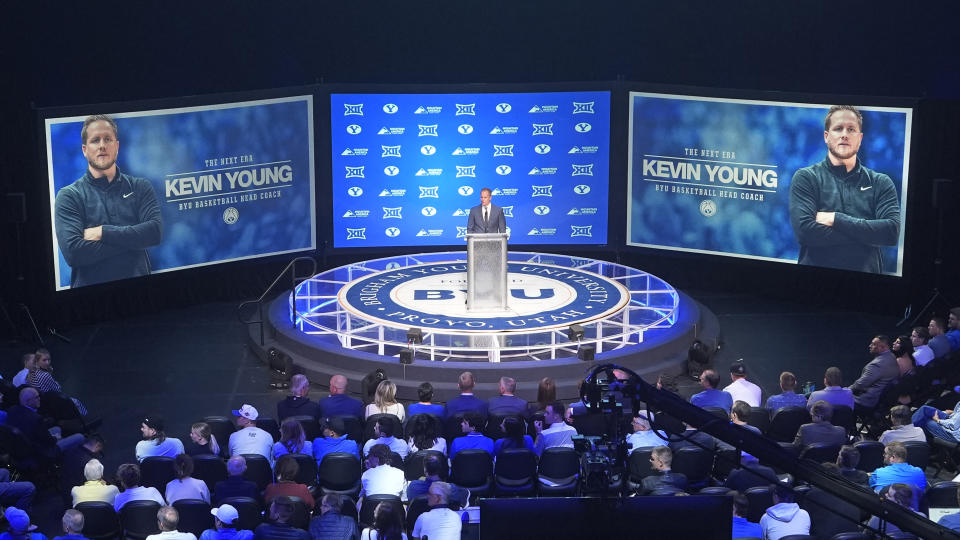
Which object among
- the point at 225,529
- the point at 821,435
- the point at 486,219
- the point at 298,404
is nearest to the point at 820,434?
the point at 821,435

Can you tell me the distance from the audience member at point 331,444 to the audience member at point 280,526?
211 cm

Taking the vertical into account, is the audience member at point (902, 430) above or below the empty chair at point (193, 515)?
above

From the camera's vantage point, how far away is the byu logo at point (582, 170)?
818 inches

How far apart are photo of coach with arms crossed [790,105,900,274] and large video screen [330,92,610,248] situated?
349 cm

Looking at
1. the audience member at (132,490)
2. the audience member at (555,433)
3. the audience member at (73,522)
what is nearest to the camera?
the audience member at (73,522)

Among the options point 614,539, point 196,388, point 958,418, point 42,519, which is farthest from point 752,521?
point 196,388

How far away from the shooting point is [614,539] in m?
4.86

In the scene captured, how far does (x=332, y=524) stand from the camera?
31.6ft

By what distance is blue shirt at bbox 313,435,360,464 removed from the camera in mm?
11781

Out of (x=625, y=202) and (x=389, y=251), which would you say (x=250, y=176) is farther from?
(x=625, y=202)

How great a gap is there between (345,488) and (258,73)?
10275 millimetres

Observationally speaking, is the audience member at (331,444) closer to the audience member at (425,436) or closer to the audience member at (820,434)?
the audience member at (425,436)

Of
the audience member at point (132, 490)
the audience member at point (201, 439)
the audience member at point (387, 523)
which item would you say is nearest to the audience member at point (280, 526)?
the audience member at point (387, 523)

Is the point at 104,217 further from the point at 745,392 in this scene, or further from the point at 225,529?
the point at 745,392
